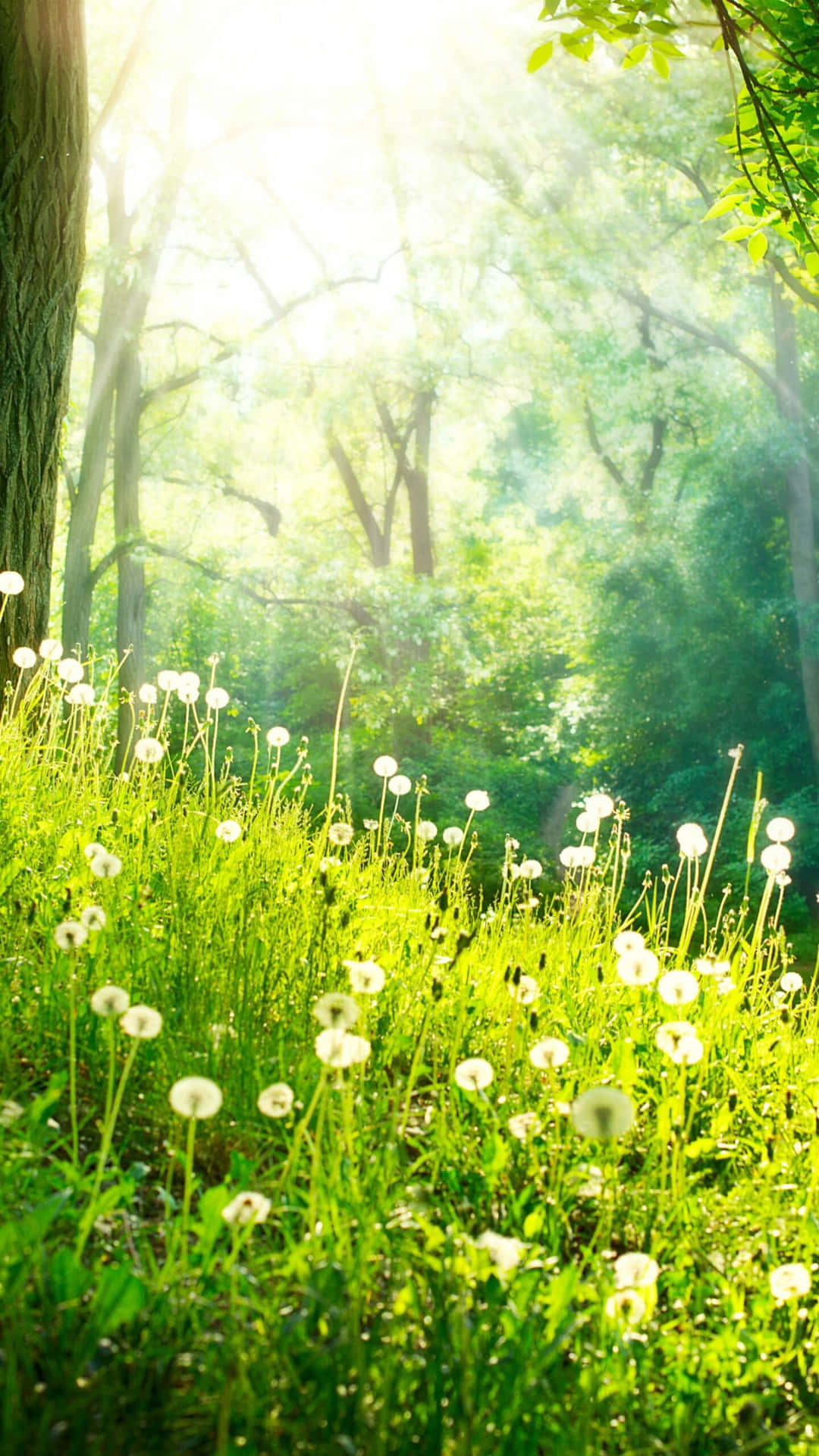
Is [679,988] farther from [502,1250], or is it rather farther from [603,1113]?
[502,1250]

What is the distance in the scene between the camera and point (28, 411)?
3879 mm

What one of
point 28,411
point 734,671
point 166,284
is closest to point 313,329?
point 166,284

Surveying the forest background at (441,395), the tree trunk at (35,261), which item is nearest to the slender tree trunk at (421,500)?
the forest background at (441,395)

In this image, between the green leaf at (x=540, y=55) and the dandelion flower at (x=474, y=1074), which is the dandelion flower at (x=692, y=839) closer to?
the dandelion flower at (x=474, y=1074)

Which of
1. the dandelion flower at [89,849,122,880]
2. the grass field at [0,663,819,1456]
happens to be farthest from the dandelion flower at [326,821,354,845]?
the dandelion flower at [89,849,122,880]

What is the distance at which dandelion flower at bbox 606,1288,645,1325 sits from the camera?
1.43m

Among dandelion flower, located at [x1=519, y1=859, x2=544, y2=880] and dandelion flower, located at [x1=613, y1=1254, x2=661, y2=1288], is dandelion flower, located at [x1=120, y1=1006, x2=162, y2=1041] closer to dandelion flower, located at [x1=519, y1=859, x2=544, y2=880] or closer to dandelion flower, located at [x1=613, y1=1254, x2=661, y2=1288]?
dandelion flower, located at [x1=613, y1=1254, x2=661, y2=1288]

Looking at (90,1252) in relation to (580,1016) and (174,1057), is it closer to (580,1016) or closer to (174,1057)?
(174,1057)

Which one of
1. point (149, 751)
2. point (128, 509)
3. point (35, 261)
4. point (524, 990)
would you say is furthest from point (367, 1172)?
point (128, 509)

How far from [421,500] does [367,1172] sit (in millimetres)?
17066

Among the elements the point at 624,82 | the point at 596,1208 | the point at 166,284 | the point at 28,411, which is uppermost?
the point at 624,82

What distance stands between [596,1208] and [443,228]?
57.2 ft

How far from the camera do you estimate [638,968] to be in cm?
200

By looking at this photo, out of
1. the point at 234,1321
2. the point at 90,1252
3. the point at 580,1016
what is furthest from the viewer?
the point at 580,1016
